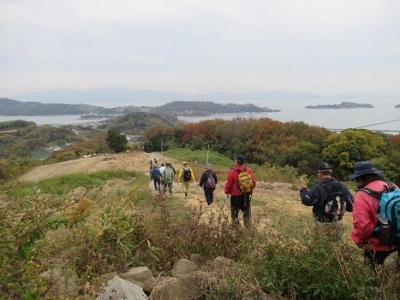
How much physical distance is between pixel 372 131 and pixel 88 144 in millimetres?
40330

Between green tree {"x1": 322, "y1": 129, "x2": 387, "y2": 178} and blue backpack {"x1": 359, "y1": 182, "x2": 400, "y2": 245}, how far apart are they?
31.0 metres

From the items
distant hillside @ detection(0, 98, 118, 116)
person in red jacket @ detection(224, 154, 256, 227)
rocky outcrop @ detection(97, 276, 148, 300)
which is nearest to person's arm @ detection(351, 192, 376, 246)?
rocky outcrop @ detection(97, 276, 148, 300)

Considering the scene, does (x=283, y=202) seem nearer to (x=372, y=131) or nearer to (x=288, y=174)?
(x=288, y=174)

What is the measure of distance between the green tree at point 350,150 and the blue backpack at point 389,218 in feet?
102

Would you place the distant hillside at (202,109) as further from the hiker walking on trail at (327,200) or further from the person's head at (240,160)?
the hiker walking on trail at (327,200)

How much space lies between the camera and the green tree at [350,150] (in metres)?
32.6

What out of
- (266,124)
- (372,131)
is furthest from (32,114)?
(372,131)

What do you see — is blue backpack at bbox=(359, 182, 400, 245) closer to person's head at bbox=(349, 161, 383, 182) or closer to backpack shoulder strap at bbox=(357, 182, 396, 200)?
backpack shoulder strap at bbox=(357, 182, 396, 200)

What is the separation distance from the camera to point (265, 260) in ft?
10.4

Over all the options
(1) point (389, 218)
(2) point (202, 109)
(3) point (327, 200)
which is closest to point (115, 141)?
(3) point (327, 200)

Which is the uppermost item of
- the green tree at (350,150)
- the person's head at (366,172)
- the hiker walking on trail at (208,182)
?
the person's head at (366,172)

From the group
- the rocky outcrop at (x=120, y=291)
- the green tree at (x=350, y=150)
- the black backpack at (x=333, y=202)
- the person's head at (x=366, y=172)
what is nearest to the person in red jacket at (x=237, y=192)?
the black backpack at (x=333, y=202)

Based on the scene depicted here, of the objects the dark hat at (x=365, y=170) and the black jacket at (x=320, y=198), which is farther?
the black jacket at (x=320, y=198)

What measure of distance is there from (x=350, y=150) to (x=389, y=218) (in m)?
32.8
